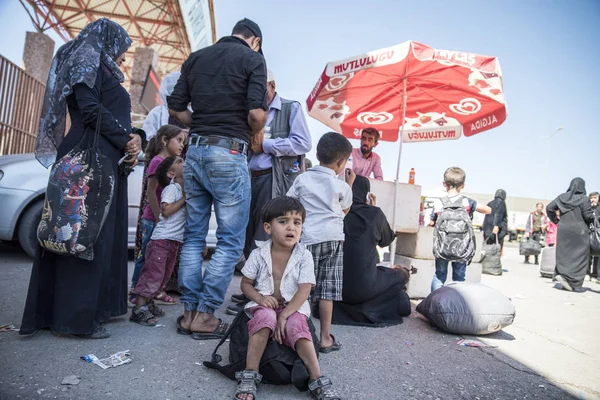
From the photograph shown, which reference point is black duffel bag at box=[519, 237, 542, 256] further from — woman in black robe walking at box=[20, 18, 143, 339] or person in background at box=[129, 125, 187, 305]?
woman in black robe walking at box=[20, 18, 143, 339]

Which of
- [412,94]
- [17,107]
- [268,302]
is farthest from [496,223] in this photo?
[17,107]

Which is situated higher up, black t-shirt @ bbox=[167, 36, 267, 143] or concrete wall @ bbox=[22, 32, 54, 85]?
concrete wall @ bbox=[22, 32, 54, 85]

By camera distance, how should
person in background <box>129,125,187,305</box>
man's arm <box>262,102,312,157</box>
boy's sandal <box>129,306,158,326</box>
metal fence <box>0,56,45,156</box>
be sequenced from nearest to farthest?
boy's sandal <box>129,306,158,326</box> → man's arm <box>262,102,312,157</box> → person in background <box>129,125,187,305</box> → metal fence <box>0,56,45,156</box>

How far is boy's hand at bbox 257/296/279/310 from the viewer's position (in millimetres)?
2189

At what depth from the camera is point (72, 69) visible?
255 cm

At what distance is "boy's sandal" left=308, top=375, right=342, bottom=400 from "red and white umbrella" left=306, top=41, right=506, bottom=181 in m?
3.60

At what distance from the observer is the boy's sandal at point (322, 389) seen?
6.32 ft

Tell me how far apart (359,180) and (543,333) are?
7.56 ft

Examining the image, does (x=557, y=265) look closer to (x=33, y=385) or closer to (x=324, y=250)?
(x=324, y=250)

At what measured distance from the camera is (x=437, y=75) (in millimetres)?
5367

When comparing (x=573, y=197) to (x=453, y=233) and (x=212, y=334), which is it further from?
(x=212, y=334)

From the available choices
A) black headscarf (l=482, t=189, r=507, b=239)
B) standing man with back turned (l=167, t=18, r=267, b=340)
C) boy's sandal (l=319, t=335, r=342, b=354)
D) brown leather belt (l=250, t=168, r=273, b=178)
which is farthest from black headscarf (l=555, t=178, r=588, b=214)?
standing man with back turned (l=167, t=18, r=267, b=340)

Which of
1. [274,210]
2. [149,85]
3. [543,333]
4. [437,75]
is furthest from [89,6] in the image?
[543,333]

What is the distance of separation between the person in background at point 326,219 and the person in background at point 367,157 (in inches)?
106
